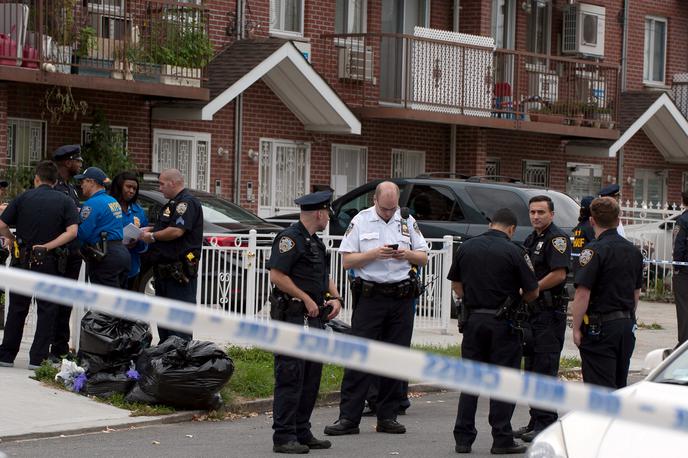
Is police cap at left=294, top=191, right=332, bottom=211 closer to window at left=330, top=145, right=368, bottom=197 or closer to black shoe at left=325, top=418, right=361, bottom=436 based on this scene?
black shoe at left=325, top=418, right=361, bottom=436

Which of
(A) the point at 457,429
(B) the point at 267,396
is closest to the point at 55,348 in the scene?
(B) the point at 267,396

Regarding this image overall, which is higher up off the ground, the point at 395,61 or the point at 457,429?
the point at 395,61

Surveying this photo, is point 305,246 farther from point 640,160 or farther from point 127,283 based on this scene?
point 640,160

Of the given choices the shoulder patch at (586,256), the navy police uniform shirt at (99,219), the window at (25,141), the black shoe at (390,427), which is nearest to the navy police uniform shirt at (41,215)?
the navy police uniform shirt at (99,219)

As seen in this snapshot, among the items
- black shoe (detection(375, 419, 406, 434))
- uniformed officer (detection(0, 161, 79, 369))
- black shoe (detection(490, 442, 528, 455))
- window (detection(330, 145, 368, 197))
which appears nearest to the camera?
black shoe (detection(490, 442, 528, 455))

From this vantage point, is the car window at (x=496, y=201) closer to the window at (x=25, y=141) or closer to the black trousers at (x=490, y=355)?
the window at (x=25, y=141)

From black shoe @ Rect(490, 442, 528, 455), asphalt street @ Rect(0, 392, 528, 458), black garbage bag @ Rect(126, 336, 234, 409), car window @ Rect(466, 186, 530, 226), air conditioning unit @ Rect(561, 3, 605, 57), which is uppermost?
air conditioning unit @ Rect(561, 3, 605, 57)

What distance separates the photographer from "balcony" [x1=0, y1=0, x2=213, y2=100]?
55.2 feet

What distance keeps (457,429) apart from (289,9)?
14.4 metres

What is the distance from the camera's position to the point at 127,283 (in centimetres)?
1206

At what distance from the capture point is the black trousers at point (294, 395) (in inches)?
340

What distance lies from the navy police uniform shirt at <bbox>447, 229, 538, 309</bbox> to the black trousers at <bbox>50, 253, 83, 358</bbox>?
13.4ft

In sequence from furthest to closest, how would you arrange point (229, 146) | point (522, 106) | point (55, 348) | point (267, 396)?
point (522, 106) → point (229, 146) → point (55, 348) → point (267, 396)

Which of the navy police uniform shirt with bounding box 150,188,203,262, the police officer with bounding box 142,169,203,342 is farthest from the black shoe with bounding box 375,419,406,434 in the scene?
the navy police uniform shirt with bounding box 150,188,203,262
